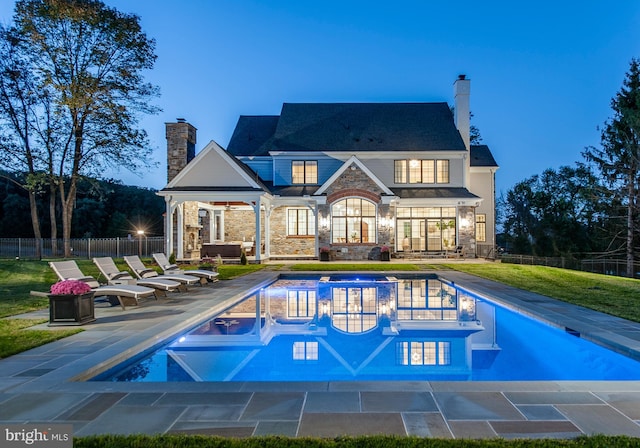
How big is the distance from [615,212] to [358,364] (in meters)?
31.9

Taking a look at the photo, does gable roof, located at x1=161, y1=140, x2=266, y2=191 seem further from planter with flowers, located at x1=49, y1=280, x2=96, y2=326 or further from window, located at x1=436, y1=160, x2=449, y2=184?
planter with flowers, located at x1=49, y1=280, x2=96, y2=326

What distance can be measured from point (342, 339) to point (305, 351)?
0.99 m

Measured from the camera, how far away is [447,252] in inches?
979

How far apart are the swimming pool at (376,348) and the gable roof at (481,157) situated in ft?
62.1

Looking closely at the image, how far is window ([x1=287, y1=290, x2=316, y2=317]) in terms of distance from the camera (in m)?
10.0

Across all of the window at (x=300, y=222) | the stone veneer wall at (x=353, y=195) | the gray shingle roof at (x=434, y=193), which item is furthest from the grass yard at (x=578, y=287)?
the window at (x=300, y=222)

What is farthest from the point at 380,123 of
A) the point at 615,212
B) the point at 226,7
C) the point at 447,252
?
the point at 226,7

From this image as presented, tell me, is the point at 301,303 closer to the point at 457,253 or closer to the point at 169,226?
the point at 169,226

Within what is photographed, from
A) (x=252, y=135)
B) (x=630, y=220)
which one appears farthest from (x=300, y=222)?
(x=630, y=220)

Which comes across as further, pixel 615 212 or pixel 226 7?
pixel 226 7

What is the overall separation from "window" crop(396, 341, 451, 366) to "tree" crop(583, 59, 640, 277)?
2444 centimetres

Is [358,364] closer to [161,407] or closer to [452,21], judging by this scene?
[161,407]

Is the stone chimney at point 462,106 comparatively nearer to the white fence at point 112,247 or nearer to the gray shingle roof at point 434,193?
the gray shingle roof at point 434,193

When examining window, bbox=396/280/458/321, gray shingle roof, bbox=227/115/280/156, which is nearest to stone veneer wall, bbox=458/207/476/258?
window, bbox=396/280/458/321
